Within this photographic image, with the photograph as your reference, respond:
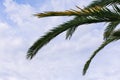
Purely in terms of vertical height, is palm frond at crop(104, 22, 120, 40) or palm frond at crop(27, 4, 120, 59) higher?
palm frond at crop(27, 4, 120, 59)

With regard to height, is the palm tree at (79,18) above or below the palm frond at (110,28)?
above

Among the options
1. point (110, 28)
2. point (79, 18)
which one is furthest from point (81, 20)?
point (110, 28)

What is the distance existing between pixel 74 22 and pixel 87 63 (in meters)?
9.50

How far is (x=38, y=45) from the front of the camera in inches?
413

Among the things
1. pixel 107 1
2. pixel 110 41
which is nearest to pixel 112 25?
pixel 110 41

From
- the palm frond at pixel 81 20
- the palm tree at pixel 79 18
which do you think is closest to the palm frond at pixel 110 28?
the palm tree at pixel 79 18

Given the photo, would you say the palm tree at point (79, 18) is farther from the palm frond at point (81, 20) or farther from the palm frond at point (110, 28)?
the palm frond at point (110, 28)

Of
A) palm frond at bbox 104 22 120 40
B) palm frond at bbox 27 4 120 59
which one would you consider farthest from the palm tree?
palm frond at bbox 104 22 120 40

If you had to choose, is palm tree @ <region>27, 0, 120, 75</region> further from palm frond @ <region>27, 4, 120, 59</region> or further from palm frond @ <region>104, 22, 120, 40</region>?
palm frond @ <region>104, 22, 120, 40</region>

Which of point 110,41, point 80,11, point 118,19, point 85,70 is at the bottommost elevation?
point 85,70

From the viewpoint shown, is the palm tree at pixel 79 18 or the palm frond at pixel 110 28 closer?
the palm tree at pixel 79 18

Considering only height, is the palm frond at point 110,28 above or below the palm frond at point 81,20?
below

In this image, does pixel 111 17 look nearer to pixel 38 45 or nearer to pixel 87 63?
pixel 38 45

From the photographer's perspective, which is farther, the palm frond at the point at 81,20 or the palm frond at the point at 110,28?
the palm frond at the point at 110,28
